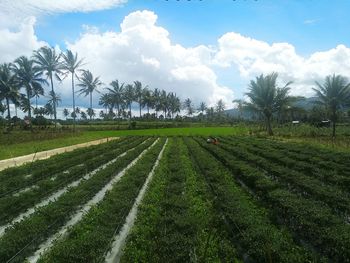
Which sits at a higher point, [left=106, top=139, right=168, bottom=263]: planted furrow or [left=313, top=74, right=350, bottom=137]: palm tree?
[left=313, top=74, right=350, bottom=137]: palm tree

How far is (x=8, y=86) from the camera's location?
4644cm

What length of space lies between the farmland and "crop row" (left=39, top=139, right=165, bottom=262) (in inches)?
0.8

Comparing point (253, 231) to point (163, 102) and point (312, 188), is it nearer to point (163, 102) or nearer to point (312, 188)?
point (312, 188)

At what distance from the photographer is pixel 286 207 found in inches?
335

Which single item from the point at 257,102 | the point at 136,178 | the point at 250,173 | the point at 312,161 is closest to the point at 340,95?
the point at 257,102

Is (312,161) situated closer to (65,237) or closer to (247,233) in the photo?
(247,233)

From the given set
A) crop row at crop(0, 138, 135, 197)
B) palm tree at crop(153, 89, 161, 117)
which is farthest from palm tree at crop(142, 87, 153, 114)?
crop row at crop(0, 138, 135, 197)

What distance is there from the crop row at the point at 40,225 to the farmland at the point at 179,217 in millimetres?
22

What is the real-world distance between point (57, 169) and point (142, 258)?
10.6 metres

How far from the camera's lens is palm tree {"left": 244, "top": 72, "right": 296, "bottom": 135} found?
1602 inches

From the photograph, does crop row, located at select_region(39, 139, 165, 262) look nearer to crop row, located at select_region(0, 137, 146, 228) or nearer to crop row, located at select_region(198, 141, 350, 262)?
crop row, located at select_region(0, 137, 146, 228)

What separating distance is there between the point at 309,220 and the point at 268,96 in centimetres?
3508

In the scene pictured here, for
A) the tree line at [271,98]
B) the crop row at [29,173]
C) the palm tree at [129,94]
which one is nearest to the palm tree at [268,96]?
the tree line at [271,98]

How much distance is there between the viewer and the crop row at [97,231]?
609 cm
